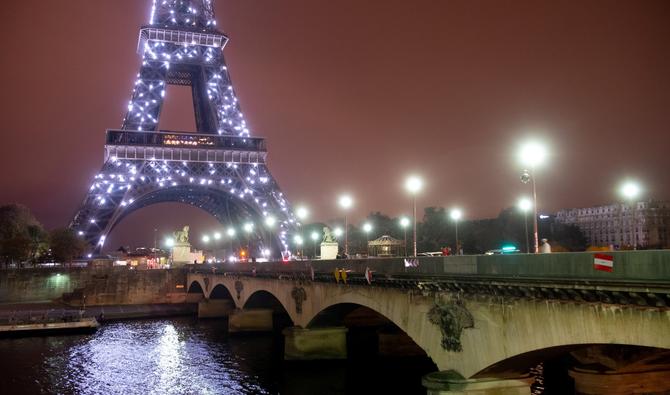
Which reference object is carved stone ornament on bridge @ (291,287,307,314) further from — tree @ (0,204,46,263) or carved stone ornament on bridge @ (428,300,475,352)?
tree @ (0,204,46,263)

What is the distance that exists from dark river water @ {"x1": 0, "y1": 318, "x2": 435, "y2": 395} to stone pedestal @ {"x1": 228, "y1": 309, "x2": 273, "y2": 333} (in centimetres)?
289

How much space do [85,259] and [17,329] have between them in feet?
130

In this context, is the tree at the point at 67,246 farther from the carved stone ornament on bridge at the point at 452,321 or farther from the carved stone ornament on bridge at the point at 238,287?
the carved stone ornament on bridge at the point at 452,321

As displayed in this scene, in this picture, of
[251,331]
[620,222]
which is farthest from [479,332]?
[620,222]

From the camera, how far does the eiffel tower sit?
9506cm

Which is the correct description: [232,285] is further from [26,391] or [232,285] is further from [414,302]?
[414,302]

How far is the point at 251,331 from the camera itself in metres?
57.4

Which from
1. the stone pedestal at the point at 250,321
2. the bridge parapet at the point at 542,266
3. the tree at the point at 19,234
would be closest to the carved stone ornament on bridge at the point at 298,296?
the bridge parapet at the point at 542,266

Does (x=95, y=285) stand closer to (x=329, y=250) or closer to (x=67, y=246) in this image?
(x=67, y=246)

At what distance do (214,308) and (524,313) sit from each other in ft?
197

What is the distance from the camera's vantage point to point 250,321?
57.9m

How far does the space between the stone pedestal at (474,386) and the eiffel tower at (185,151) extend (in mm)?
79163

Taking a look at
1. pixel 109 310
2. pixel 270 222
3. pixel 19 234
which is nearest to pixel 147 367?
pixel 109 310

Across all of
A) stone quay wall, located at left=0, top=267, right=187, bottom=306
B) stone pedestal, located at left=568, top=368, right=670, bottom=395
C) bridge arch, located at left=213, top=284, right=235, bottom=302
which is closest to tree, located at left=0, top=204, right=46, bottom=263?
stone quay wall, located at left=0, top=267, right=187, bottom=306
